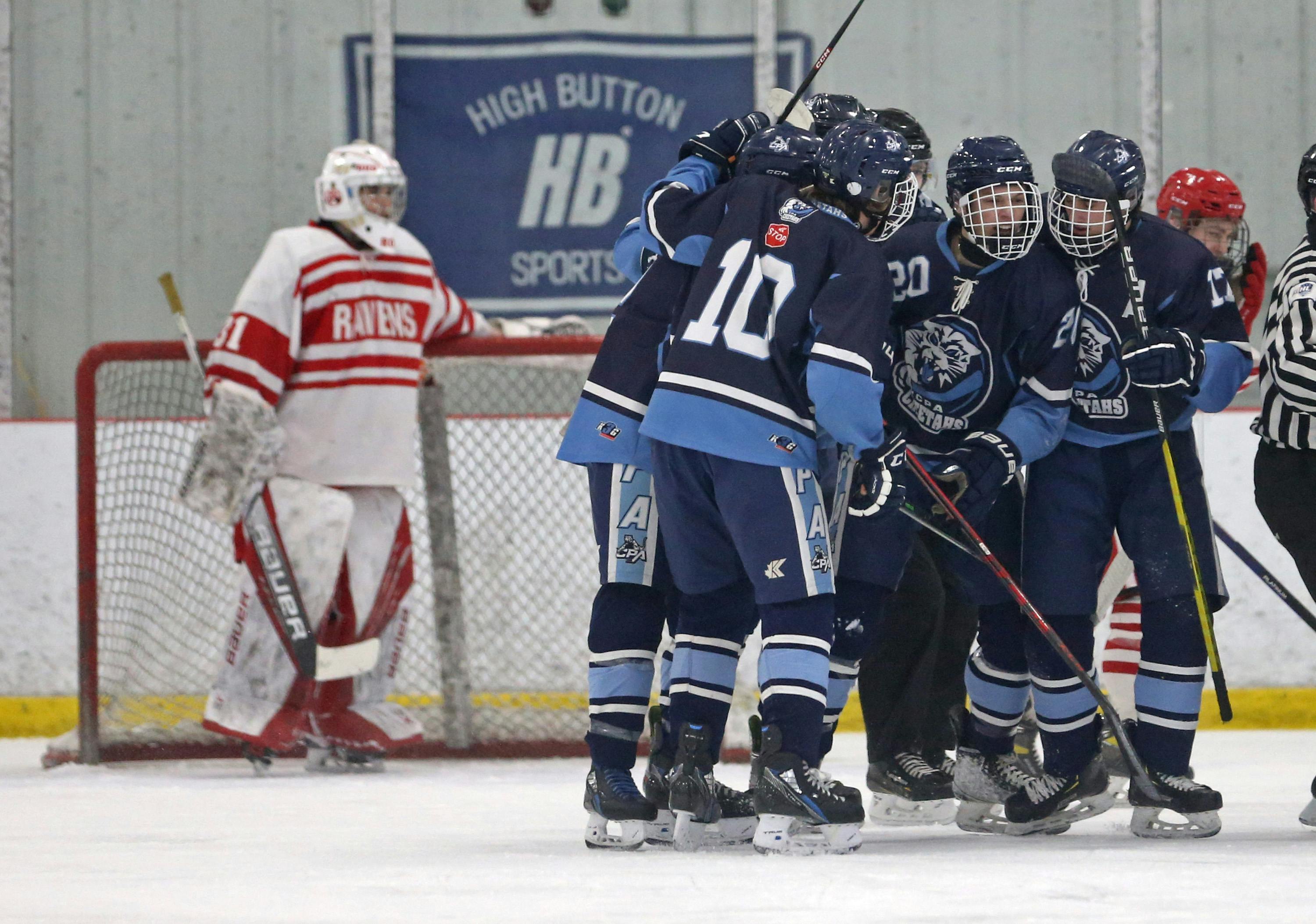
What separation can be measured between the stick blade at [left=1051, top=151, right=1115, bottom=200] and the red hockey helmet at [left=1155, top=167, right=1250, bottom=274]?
72 cm

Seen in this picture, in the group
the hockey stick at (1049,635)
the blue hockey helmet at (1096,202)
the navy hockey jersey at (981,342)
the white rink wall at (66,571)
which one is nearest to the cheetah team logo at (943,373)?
the navy hockey jersey at (981,342)

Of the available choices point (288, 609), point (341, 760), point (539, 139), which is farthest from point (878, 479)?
point (539, 139)

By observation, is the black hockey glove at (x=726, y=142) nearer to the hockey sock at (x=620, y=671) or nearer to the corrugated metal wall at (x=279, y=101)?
the hockey sock at (x=620, y=671)

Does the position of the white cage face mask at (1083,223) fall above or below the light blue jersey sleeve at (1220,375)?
above

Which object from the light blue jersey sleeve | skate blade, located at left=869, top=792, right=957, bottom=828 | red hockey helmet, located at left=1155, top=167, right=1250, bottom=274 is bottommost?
skate blade, located at left=869, top=792, right=957, bottom=828

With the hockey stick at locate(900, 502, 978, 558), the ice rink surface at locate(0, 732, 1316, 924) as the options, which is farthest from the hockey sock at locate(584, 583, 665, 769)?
the hockey stick at locate(900, 502, 978, 558)

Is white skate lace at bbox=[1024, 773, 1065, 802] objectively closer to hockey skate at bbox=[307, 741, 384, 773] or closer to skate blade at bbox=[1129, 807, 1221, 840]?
skate blade at bbox=[1129, 807, 1221, 840]

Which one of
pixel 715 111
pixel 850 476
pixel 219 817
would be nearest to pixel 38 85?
pixel 715 111

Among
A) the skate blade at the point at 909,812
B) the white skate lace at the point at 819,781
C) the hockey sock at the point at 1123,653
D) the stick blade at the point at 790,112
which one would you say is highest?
the stick blade at the point at 790,112

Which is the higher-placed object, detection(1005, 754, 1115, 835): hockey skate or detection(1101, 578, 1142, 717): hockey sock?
detection(1101, 578, 1142, 717): hockey sock

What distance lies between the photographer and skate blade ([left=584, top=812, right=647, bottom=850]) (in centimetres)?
308

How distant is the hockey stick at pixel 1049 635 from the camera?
3.20 m

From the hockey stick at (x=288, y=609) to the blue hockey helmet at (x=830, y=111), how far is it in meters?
1.64

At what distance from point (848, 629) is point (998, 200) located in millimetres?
730
